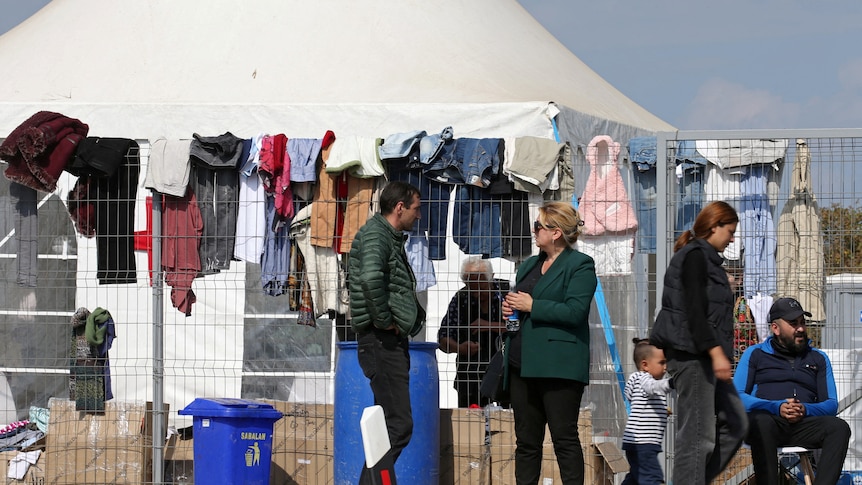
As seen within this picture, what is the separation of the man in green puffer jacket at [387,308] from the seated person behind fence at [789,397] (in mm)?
2175

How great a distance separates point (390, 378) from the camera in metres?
5.98

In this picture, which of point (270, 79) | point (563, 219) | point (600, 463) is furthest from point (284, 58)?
point (563, 219)

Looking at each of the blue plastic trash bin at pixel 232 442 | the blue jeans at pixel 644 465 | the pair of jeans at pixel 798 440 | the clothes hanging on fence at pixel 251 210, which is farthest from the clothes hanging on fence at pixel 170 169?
the pair of jeans at pixel 798 440

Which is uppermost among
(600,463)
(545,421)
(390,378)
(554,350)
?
(554,350)

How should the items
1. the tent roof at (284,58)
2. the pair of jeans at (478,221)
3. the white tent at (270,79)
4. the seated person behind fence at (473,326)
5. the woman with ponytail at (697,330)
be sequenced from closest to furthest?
the woman with ponytail at (697,330) < the seated person behind fence at (473,326) < the pair of jeans at (478,221) < the white tent at (270,79) < the tent roof at (284,58)

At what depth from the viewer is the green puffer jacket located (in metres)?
5.90

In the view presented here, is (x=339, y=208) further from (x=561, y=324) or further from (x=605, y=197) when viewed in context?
(x=561, y=324)

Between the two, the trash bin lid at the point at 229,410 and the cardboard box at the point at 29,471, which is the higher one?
the trash bin lid at the point at 229,410

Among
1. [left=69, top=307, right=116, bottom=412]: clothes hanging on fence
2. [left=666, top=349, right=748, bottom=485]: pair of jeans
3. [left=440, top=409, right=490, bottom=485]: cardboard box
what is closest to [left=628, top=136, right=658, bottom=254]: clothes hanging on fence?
[left=440, top=409, right=490, bottom=485]: cardboard box

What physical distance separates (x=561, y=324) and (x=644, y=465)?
3.81 ft

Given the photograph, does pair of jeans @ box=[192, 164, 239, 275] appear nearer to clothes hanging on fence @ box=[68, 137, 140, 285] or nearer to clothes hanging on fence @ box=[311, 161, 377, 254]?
clothes hanging on fence @ box=[68, 137, 140, 285]

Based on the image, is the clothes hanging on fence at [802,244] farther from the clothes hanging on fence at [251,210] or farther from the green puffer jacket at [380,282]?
the clothes hanging on fence at [251,210]

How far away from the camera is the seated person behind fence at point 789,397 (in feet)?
22.2

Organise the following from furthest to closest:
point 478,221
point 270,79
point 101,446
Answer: point 270,79, point 478,221, point 101,446
